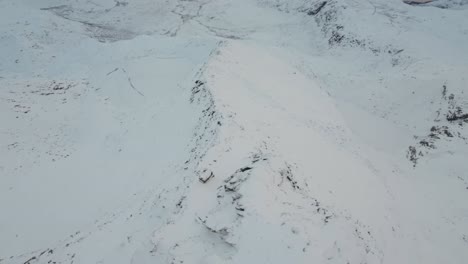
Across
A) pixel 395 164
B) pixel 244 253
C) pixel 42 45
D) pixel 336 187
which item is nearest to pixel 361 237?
pixel 336 187

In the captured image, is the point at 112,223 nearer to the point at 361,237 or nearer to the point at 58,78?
the point at 361,237

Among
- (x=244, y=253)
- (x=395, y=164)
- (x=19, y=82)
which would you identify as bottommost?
(x=19, y=82)

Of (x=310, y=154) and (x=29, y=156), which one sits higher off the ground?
(x=310, y=154)

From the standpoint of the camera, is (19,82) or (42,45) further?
(42,45)

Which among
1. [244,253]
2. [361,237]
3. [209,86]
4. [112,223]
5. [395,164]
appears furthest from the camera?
[209,86]

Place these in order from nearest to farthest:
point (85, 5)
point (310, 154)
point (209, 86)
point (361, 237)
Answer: point (361, 237)
point (310, 154)
point (209, 86)
point (85, 5)

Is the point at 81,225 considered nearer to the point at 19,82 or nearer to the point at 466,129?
the point at 19,82

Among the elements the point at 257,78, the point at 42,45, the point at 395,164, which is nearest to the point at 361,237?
the point at 395,164
